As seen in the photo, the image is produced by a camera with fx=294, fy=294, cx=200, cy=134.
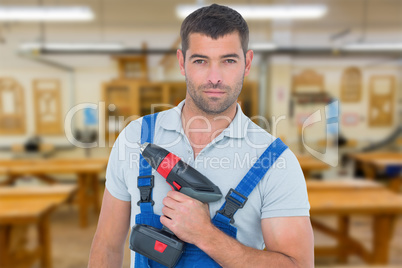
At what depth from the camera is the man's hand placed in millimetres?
775

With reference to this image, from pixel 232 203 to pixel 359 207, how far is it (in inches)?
74.1

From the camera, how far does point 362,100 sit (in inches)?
249

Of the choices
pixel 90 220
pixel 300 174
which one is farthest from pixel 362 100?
pixel 300 174

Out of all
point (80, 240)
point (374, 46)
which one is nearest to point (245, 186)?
point (80, 240)

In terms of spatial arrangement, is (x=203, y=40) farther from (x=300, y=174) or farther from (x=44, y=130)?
(x=44, y=130)

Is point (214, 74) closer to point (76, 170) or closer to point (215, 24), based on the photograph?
point (215, 24)

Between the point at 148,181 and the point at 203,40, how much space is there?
1.41ft

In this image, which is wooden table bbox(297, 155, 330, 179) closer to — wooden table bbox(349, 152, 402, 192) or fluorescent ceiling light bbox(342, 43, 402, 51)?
wooden table bbox(349, 152, 402, 192)

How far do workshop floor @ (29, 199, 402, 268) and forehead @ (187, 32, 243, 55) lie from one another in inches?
116

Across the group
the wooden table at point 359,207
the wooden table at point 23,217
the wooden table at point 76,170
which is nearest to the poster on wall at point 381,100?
the wooden table at point 359,207

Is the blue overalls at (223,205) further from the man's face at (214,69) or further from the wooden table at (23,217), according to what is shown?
the wooden table at (23,217)

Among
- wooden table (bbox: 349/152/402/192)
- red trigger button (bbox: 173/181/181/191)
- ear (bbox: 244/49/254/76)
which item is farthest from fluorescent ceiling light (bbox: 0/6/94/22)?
wooden table (bbox: 349/152/402/192)

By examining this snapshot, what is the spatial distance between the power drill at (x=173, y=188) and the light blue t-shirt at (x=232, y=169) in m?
0.07

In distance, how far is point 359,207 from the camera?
227 centimetres
